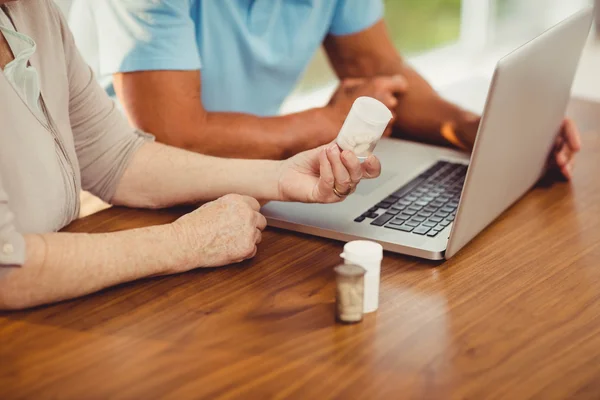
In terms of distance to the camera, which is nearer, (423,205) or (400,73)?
(423,205)

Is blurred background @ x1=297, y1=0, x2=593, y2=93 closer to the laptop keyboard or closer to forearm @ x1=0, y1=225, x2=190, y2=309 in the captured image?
the laptop keyboard

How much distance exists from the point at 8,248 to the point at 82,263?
109 millimetres

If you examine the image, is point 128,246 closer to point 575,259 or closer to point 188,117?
point 188,117

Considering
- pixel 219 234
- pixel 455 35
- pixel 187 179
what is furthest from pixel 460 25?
pixel 219 234

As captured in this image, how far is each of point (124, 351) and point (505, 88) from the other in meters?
0.67

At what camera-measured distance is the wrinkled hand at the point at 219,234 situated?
1.30 metres

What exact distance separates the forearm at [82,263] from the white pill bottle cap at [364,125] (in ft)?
1.04

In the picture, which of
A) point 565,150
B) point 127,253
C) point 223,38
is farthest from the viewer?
point 223,38

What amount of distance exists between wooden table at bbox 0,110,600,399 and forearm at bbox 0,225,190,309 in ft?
0.08

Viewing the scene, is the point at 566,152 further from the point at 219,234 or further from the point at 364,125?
the point at 219,234

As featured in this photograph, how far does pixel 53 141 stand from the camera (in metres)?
1.39

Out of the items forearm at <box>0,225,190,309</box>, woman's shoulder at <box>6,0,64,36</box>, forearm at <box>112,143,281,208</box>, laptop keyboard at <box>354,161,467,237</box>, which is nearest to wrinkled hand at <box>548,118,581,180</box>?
laptop keyboard at <box>354,161,467,237</box>

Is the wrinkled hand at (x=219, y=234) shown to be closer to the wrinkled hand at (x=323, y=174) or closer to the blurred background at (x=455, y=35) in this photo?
the wrinkled hand at (x=323, y=174)

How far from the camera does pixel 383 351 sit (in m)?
1.08
